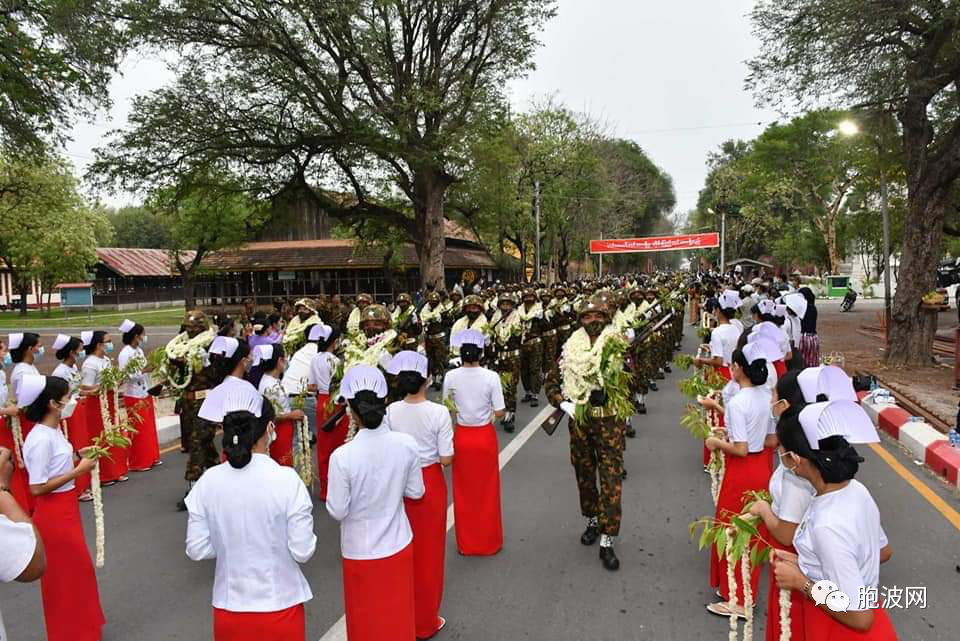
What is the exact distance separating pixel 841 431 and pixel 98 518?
4725mm

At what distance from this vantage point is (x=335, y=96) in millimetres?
19609

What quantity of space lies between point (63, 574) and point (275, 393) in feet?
7.20

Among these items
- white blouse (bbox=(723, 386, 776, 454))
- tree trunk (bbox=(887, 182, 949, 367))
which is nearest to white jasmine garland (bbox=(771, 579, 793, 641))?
white blouse (bbox=(723, 386, 776, 454))

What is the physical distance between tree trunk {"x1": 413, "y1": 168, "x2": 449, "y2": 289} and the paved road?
15976 millimetres

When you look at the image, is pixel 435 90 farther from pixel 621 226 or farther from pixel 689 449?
pixel 621 226

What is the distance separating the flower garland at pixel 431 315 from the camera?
1319cm

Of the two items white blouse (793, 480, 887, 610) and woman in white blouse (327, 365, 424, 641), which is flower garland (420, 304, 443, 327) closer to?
woman in white blouse (327, 365, 424, 641)

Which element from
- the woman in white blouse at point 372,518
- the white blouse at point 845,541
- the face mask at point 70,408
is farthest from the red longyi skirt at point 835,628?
the face mask at point 70,408

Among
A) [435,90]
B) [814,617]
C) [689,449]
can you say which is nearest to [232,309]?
[435,90]

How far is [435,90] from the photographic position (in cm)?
1984

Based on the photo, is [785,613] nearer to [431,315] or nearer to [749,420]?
[749,420]

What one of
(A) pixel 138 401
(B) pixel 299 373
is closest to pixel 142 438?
(A) pixel 138 401

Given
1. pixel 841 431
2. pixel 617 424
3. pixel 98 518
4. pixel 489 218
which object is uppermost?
pixel 489 218

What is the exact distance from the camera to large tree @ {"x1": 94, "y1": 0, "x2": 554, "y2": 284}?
17234 millimetres
